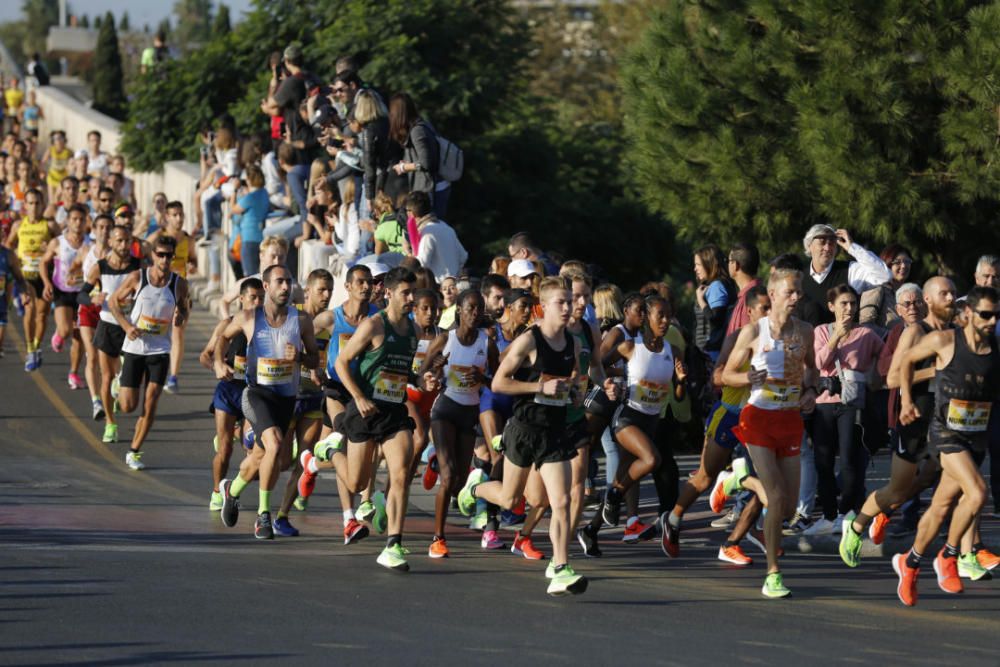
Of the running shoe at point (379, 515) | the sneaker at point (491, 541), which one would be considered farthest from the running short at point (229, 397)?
the sneaker at point (491, 541)

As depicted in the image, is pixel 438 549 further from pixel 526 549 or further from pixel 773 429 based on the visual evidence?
pixel 773 429

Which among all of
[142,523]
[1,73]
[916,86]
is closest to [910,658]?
[142,523]

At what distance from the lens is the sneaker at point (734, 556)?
11891 millimetres

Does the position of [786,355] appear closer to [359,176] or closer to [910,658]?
[910,658]

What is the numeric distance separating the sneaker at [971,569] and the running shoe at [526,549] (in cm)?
255

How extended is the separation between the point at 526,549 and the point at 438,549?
566 millimetres

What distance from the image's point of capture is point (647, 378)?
1245 cm

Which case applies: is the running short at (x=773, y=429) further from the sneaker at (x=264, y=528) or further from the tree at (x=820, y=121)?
the tree at (x=820, y=121)

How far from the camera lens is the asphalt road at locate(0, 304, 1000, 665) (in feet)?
29.4

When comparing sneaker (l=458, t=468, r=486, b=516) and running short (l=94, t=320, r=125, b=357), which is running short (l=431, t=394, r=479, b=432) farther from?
running short (l=94, t=320, r=125, b=357)

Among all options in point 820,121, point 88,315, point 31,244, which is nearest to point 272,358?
point 88,315

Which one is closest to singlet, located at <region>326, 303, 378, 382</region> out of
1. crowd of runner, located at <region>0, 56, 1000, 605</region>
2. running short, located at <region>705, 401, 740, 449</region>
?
crowd of runner, located at <region>0, 56, 1000, 605</region>

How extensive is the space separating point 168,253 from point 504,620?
6857mm

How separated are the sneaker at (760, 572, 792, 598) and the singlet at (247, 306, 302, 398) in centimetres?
364
